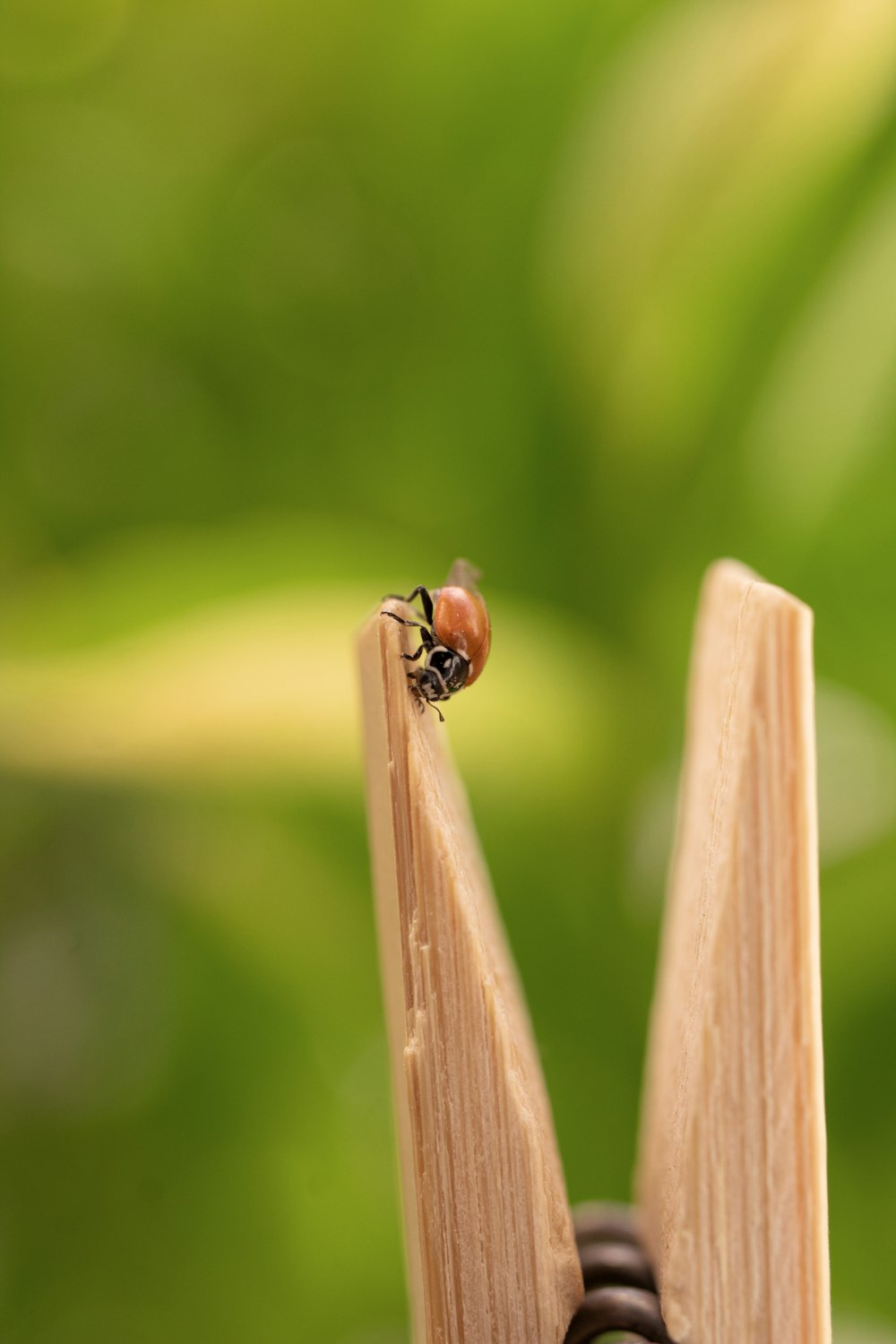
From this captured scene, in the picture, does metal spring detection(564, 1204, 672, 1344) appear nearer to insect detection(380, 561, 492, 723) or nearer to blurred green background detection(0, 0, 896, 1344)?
insect detection(380, 561, 492, 723)

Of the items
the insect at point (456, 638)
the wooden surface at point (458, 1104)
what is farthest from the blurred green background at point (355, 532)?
the wooden surface at point (458, 1104)

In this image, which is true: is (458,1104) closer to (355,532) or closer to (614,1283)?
(614,1283)

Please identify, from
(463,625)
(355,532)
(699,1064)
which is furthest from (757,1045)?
(355,532)

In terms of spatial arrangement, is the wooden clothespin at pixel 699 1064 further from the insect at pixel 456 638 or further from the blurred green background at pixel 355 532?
the blurred green background at pixel 355 532

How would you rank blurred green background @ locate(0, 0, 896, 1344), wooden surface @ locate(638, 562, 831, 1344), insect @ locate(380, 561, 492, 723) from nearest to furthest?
wooden surface @ locate(638, 562, 831, 1344) → insect @ locate(380, 561, 492, 723) → blurred green background @ locate(0, 0, 896, 1344)

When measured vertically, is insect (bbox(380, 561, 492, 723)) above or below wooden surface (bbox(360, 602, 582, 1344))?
above

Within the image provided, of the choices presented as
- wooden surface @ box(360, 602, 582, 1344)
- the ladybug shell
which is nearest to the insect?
the ladybug shell
